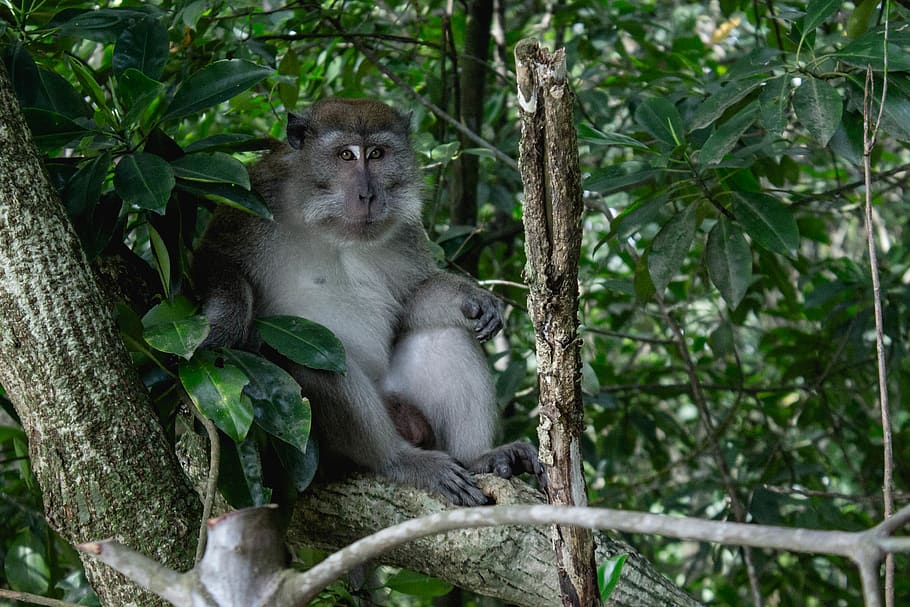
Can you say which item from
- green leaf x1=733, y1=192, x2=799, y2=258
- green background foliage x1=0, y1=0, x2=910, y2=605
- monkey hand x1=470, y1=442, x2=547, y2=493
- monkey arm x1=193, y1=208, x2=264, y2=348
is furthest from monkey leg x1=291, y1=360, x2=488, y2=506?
green leaf x1=733, y1=192, x2=799, y2=258

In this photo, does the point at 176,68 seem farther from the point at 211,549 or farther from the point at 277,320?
the point at 211,549

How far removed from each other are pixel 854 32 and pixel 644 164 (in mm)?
1224

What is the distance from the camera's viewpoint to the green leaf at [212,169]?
3.08 metres

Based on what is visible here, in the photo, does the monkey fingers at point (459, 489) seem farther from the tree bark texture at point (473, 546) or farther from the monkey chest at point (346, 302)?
the monkey chest at point (346, 302)

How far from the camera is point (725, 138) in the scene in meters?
3.56

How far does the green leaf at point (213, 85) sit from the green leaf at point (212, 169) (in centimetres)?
23

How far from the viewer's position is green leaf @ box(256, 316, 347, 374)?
3.23 meters

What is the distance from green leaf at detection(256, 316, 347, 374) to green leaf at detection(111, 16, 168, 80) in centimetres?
99

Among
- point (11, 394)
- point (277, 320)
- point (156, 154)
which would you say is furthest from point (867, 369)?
point (11, 394)

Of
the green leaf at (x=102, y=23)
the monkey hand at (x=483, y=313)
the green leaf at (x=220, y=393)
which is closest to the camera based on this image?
the green leaf at (x=220, y=393)

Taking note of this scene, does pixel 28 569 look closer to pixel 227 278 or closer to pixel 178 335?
pixel 227 278

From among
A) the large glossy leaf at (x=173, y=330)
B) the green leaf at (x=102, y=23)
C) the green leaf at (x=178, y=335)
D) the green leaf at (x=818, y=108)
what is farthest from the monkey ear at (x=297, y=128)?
the green leaf at (x=818, y=108)

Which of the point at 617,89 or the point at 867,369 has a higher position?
the point at 617,89

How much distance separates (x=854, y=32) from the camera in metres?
4.26
